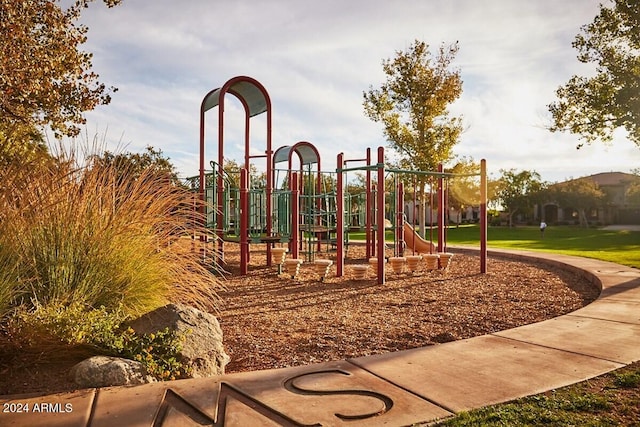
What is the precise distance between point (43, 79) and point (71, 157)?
7197 millimetres

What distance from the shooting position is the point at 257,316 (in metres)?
5.32

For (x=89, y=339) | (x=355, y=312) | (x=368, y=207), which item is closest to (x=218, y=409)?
(x=89, y=339)

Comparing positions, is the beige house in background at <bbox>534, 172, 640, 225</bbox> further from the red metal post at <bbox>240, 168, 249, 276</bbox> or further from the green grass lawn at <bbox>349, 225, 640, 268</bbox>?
the red metal post at <bbox>240, 168, 249, 276</bbox>

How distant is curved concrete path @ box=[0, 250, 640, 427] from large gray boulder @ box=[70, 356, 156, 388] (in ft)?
0.36

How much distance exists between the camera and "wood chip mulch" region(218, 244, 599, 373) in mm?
4094

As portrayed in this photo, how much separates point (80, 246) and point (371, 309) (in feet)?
10.6

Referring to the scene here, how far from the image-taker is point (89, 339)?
324 centimetres

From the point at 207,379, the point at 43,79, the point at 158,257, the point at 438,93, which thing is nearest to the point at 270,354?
the point at 207,379

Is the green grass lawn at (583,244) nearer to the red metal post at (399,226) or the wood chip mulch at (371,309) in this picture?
the wood chip mulch at (371,309)

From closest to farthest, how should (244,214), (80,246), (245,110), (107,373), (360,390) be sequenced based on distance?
(360,390)
(107,373)
(80,246)
(244,214)
(245,110)

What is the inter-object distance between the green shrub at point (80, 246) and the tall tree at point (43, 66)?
560 centimetres

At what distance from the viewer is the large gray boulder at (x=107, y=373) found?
2902 millimetres

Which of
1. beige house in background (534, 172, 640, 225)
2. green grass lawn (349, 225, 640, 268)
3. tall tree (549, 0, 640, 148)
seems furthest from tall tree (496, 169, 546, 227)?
tall tree (549, 0, 640, 148)

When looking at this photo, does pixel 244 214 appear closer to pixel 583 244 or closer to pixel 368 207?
pixel 368 207
